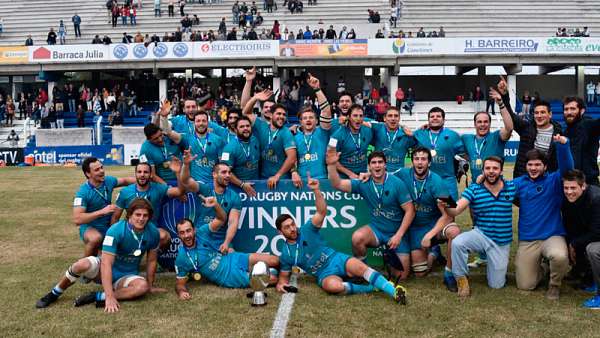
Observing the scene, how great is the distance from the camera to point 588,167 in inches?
267

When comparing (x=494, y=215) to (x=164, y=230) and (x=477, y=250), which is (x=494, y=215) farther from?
(x=164, y=230)

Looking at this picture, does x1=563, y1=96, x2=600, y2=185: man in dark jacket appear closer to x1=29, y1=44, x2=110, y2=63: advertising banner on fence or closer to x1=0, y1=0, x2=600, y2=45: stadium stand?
x1=29, y1=44, x2=110, y2=63: advertising banner on fence

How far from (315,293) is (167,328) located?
66.7 inches

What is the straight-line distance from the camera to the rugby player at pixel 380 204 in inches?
265

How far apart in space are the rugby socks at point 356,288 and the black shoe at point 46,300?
3063 millimetres

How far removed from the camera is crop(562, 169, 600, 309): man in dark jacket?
19.2 feet

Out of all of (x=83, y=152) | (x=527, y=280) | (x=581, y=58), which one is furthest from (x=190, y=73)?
(x=527, y=280)

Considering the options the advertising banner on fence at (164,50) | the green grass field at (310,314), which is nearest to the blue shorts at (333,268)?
the green grass field at (310,314)

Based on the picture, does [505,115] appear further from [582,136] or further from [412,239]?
[412,239]

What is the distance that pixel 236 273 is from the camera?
6.56 meters

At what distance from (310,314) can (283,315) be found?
26cm

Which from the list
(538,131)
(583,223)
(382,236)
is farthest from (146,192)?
(583,223)

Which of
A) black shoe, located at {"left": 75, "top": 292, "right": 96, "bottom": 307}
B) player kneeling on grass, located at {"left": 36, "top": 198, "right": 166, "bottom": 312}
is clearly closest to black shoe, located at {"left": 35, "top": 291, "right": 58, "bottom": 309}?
player kneeling on grass, located at {"left": 36, "top": 198, "right": 166, "bottom": 312}

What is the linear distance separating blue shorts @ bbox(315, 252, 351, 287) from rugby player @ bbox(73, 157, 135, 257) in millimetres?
2516
